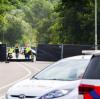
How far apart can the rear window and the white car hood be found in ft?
10.5

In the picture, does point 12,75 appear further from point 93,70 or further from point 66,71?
point 93,70

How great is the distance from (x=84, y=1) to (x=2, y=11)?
525 inches

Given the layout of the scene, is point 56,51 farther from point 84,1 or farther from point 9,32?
point 9,32

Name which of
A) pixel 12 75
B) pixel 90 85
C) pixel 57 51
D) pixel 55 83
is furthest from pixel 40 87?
pixel 57 51

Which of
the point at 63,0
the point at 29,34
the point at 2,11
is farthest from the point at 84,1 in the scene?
the point at 29,34

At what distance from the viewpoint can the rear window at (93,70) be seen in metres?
8.12

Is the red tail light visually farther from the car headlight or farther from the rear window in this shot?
the car headlight

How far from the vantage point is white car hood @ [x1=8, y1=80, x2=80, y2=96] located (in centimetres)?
1149

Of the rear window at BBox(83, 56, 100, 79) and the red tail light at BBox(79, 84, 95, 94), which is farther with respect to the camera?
the rear window at BBox(83, 56, 100, 79)

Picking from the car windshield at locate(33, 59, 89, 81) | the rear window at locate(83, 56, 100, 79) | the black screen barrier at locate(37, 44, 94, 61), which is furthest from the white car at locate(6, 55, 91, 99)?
the black screen barrier at locate(37, 44, 94, 61)

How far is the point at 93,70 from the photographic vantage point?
322 inches

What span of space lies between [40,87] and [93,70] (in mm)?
3673

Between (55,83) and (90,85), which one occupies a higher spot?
(90,85)

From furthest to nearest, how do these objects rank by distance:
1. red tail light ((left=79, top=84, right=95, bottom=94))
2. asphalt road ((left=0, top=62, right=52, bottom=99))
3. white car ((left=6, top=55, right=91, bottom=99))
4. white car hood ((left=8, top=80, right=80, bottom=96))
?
asphalt road ((left=0, top=62, right=52, bottom=99)) → white car hood ((left=8, top=80, right=80, bottom=96)) → white car ((left=6, top=55, right=91, bottom=99)) → red tail light ((left=79, top=84, right=95, bottom=94))
